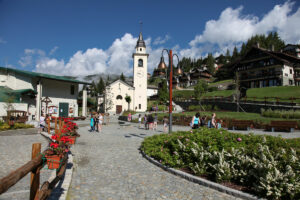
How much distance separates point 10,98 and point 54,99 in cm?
829

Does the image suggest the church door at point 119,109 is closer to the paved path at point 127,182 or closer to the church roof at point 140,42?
the church roof at point 140,42

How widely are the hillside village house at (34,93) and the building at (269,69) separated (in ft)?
128

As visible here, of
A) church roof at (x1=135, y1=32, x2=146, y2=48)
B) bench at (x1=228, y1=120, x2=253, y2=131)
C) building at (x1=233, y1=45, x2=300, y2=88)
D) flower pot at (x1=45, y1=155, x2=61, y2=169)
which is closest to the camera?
flower pot at (x1=45, y1=155, x2=61, y2=169)

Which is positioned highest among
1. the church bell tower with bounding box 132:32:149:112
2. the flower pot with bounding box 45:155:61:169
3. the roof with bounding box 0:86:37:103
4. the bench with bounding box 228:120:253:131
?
the church bell tower with bounding box 132:32:149:112

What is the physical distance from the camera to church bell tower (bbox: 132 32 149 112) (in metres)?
50.9

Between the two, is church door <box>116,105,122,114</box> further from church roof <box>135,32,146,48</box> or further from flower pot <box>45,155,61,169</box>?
flower pot <box>45,155,61,169</box>

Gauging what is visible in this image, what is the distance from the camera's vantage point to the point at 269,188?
4.36m

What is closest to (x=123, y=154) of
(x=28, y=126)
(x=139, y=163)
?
(x=139, y=163)

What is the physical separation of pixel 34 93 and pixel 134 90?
27.4m

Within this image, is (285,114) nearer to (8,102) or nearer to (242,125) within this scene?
(242,125)

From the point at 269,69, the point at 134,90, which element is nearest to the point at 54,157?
the point at 134,90

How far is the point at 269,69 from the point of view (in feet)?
166

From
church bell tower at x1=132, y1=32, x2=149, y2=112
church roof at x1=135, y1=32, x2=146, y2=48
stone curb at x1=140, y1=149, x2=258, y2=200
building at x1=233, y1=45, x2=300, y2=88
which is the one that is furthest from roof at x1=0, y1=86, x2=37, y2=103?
building at x1=233, y1=45, x2=300, y2=88

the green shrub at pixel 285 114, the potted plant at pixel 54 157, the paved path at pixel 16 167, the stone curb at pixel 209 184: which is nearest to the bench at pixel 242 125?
the green shrub at pixel 285 114
